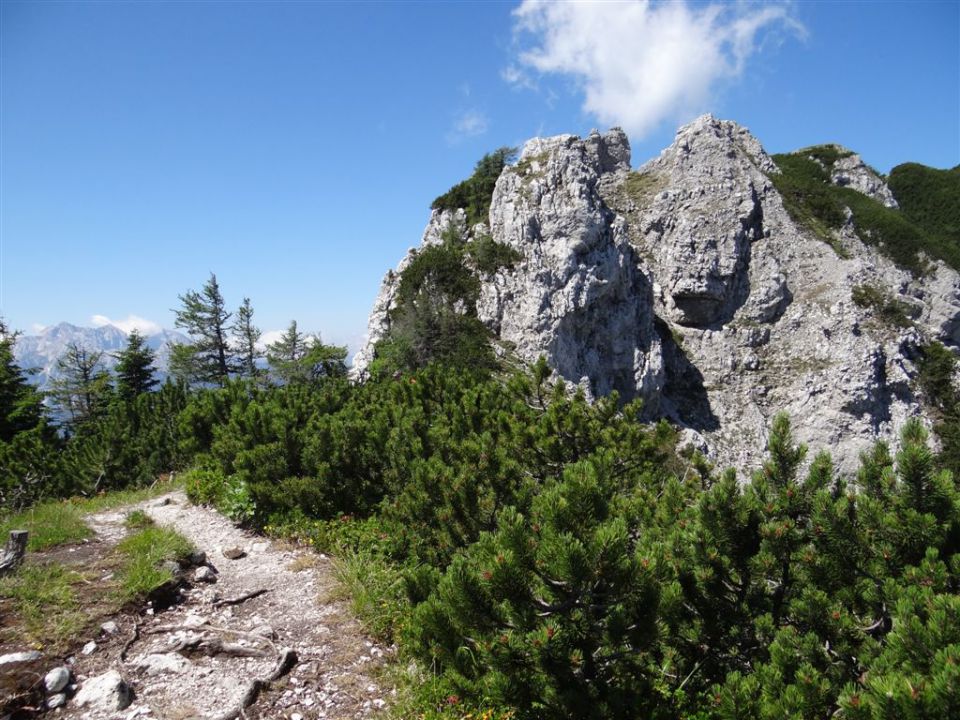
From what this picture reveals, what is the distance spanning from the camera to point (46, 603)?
526 cm

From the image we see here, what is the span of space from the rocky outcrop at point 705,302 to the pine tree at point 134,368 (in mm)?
15436

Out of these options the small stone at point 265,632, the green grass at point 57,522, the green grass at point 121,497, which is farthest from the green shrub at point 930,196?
the green grass at point 57,522

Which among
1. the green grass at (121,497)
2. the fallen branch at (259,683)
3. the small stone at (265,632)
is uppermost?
the green grass at (121,497)

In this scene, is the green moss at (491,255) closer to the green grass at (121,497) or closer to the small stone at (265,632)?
the green grass at (121,497)

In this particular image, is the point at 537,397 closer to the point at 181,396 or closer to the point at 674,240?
the point at 181,396

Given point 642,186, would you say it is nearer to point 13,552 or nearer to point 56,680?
point 13,552

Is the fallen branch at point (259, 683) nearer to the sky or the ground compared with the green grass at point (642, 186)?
nearer to the ground

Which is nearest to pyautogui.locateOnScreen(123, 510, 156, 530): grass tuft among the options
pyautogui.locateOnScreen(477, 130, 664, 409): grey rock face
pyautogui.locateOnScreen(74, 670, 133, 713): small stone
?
pyautogui.locateOnScreen(74, 670, 133, 713): small stone

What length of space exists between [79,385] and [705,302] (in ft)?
160

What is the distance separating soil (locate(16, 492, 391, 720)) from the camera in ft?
13.9

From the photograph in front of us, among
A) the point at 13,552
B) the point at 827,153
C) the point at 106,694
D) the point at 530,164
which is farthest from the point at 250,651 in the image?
the point at 827,153

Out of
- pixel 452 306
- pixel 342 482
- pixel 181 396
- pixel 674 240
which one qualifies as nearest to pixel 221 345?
pixel 452 306

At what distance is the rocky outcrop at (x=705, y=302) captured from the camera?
103 feet

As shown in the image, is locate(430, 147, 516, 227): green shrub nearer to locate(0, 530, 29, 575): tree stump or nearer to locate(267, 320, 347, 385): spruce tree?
locate(267, 320, 347, 385): spruce tree
